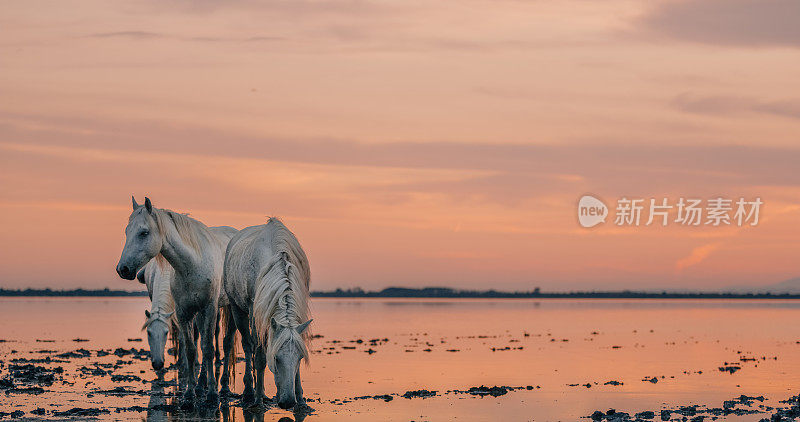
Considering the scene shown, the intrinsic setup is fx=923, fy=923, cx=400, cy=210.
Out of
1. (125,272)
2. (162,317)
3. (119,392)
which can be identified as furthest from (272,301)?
(162,317)

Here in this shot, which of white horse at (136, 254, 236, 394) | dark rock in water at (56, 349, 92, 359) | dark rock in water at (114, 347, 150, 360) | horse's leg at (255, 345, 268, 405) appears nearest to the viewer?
horse's leg at (255, 345, 268, 405)

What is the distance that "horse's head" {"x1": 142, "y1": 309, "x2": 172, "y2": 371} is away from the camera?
18.6 meters

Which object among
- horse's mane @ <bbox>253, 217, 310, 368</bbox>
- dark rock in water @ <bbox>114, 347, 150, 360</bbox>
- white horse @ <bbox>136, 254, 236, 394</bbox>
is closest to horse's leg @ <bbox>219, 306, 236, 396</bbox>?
white horse @ <bbox>136, 254, 236, 394</bbox>

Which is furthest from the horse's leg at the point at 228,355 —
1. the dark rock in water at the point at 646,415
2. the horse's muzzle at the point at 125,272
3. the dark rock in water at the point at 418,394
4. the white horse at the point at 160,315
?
the dark rock in water at the point at 646,415

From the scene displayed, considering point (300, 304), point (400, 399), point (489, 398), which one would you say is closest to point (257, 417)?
point (300, 304)

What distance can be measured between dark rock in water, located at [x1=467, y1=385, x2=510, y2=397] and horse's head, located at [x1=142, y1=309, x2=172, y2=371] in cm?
625

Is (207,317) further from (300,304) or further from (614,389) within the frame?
(614,389)

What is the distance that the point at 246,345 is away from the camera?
632 inches

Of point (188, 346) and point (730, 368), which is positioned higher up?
point (188, 346)

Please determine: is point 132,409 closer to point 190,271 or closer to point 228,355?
point 190,271

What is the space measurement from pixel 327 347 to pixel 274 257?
18.3 meters

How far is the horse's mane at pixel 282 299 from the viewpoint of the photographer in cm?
1304

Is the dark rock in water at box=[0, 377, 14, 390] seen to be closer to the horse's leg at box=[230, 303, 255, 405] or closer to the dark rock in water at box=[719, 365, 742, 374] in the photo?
the horse's leg at box=[230, 303, 255, 405]

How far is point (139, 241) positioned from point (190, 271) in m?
1.55
